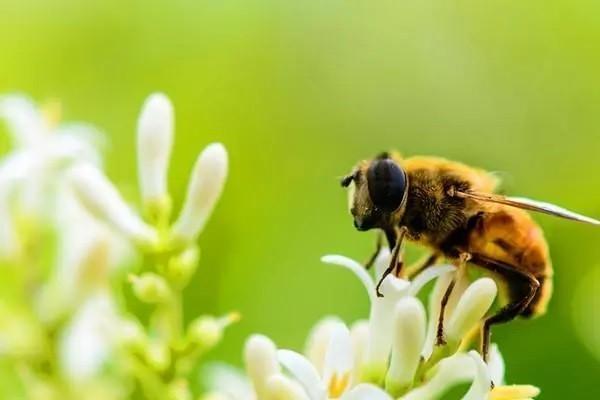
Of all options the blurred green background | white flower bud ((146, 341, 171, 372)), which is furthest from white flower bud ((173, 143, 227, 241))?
the blurred green background

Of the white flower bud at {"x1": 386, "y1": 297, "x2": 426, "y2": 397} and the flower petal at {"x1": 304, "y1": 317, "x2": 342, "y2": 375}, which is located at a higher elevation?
the flower petal at {"x1": 304, "y1": 317, "x2": 342, "y2": 375}

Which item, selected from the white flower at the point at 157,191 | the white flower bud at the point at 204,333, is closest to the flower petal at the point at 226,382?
the white flower bud at the point at 204,333

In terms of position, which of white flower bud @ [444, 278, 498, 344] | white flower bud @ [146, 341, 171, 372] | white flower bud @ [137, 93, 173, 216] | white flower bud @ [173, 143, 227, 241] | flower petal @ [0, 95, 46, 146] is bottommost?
white flower bud @ [444, 278, 498, 344]

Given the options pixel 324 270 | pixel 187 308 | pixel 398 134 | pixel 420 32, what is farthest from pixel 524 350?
pixel 420 32

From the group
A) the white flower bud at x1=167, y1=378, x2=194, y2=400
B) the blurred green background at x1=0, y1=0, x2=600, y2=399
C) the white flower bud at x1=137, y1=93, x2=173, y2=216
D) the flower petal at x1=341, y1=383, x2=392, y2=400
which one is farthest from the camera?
the blurred green background at x1=0, y1=0, x2=600, y2=399

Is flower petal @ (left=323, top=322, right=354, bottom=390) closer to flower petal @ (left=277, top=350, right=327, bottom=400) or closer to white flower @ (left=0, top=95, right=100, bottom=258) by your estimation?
flower petal @ (left=277, top=350, right=327, bottom=400)

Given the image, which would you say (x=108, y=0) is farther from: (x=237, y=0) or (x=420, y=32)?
(x=420, y=32)

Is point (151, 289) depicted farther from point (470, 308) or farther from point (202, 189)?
point (470, 308)
